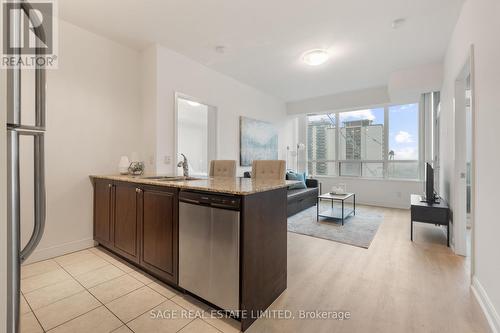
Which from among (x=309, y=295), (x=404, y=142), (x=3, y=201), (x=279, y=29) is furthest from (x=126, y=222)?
(x=404, y=142)

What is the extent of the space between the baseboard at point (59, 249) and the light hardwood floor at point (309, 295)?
9 centimetres

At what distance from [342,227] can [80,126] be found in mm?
4151

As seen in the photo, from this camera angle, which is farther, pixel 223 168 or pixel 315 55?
pixel 315 55

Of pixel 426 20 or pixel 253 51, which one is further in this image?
pixel 253 51

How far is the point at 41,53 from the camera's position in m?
0.83

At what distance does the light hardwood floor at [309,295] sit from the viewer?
1.58m

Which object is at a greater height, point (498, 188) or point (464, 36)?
point (464, 36)

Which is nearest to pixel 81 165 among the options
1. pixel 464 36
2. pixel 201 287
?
pixel 201 287

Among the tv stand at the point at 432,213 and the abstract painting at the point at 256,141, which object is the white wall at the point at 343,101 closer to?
the abstract painting at the point at 256,141

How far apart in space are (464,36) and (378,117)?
12.0 ft

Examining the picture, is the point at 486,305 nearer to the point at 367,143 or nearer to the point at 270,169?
the point at 270,169

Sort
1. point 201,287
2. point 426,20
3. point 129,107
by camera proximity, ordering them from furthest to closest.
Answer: point 129,107, point 426,20, point 201,287

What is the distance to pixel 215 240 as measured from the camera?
1.62 metres

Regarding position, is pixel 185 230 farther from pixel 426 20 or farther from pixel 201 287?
pixel 426 20
